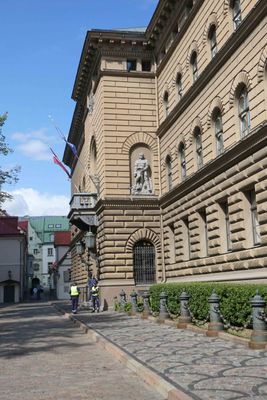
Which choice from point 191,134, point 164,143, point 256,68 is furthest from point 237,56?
point 164,143

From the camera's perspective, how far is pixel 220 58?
21688 mm

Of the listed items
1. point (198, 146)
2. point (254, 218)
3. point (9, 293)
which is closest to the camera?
point (254, 218)

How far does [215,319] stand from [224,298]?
1.09 meters

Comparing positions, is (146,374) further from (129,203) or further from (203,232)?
(129,203)

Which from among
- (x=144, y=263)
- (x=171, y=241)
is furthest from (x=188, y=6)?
(x=144, y=263)

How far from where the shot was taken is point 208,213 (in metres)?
23.4

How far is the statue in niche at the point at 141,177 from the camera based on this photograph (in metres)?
31.6

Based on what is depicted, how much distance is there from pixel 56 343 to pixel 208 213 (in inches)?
394

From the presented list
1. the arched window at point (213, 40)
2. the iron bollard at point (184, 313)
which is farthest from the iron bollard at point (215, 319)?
the arched window at point (213, 40)

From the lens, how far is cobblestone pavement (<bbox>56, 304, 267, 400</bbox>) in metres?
7.57

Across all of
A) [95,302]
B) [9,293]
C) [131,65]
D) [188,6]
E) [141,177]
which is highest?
[188,6]

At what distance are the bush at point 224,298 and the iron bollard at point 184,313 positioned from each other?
331 mm

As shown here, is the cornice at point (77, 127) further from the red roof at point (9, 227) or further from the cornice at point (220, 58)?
the red roof at point (9, 227)

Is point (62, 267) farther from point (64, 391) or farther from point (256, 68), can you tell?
point (64, 391)
